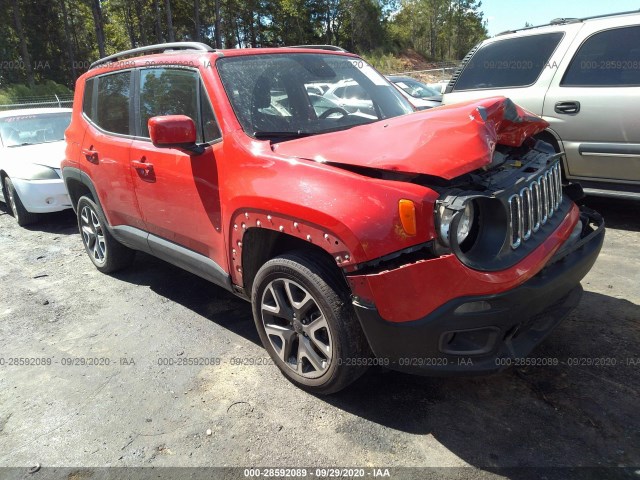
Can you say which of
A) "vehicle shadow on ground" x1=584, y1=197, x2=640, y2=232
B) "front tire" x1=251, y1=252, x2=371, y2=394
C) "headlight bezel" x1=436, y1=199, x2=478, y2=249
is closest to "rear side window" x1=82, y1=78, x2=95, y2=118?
"front tire" x1=251, y1=252, x2=371, y2=394

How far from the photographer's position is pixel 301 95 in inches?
130

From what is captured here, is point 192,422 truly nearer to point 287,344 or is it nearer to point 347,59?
point 287,344

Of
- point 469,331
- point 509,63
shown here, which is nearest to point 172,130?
point 469,331

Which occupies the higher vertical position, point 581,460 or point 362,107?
point 362,107

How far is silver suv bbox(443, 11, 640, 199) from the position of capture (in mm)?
4703

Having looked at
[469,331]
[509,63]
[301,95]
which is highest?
[509,63]

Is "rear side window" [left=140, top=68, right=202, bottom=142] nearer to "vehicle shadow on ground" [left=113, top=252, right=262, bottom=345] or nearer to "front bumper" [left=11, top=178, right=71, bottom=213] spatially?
"vehicle shadow on ground" [left=113, top=252, right=262, bottom=345]

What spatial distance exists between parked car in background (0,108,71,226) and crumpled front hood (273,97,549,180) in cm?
495

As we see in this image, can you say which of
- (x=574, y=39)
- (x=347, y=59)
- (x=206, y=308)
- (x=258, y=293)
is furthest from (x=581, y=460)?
(x=574, y=39)

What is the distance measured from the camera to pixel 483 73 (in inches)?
231

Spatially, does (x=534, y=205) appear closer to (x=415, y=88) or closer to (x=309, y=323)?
(x=309, y=323)

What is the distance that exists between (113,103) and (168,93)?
93 cm

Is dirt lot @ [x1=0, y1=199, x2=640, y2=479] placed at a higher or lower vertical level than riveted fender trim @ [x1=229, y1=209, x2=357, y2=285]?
lower

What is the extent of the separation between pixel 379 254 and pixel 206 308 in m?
2.26
